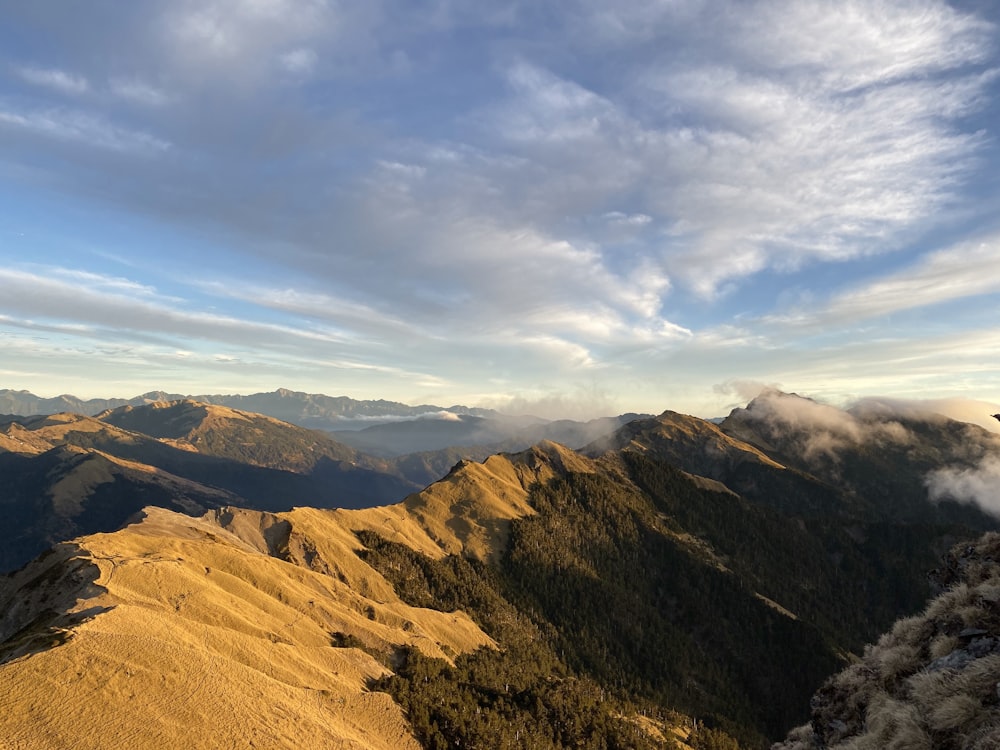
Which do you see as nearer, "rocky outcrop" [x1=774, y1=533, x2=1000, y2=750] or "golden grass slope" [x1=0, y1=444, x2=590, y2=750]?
"rocky outcrop" [x1=774, y1=533, x2=1000, y2=750]

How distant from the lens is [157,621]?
274 ft

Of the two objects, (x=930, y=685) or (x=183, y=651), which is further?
(x=183, y=651)

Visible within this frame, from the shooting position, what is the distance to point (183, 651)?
76.9m

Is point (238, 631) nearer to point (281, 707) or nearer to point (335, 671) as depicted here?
point (335, 671)

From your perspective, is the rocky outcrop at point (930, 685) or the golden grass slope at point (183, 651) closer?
the rocky outcrop at point (930, 685)

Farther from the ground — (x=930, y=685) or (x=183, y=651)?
(x=930, y=685)

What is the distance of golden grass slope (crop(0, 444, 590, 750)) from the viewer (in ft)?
201

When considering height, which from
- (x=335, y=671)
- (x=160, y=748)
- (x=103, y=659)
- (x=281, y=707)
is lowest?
(x=335, y=671)

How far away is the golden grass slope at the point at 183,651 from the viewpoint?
61156 millimetres

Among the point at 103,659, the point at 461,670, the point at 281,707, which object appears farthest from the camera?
the point at 461,670

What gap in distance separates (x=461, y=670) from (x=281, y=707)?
89945 mm

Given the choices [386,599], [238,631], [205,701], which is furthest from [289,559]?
[205,701]

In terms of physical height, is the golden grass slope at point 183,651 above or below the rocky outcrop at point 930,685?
below

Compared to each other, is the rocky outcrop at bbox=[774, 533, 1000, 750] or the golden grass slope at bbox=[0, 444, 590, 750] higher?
the rocky outcrop at bbox=[774, 533, 1000, 750]
